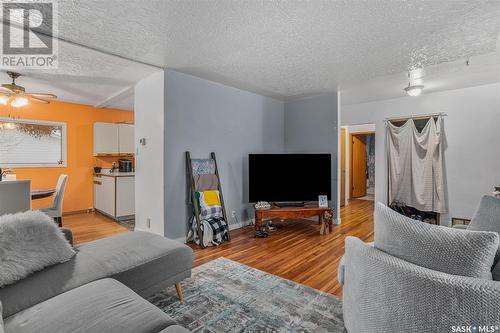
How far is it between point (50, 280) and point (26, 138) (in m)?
4.73

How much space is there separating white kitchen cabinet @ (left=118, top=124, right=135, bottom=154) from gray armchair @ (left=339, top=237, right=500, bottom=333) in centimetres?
563

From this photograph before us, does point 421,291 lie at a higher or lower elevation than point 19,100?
lower


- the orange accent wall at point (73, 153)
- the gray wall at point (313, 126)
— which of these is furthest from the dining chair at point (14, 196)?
the gray wall at point (313, 126)

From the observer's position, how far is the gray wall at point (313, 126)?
4.58 m

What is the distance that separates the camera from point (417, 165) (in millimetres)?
4762

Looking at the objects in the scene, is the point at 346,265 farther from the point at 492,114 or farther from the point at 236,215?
the point at 492,114

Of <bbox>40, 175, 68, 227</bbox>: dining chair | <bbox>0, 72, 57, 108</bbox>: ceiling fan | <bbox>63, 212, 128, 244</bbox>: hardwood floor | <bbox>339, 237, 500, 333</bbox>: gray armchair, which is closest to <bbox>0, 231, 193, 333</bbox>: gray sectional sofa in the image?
<bbox>339, 237, 500, 333</bbox>: gray armchair

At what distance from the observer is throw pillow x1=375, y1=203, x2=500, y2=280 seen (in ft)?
3.28

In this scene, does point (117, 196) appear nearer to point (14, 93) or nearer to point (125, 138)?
point (125, 138)

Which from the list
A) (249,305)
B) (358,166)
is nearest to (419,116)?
(358,166)

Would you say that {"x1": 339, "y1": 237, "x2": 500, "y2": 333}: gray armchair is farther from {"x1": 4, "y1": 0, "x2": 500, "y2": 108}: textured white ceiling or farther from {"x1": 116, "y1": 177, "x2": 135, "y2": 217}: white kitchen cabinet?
{"x1": 116, "y1": 177, "x2": 135, "y2": 217}: white kitchen cabinet

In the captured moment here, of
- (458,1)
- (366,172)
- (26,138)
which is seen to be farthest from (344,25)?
(366,172)

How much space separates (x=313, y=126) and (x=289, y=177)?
1.28 meters

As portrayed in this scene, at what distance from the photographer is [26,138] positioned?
15.6 ft
